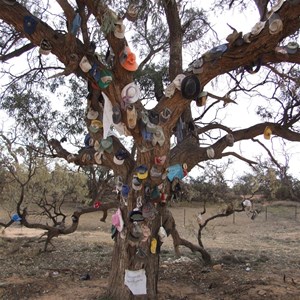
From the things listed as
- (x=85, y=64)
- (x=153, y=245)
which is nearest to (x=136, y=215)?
(x=153, y=245)

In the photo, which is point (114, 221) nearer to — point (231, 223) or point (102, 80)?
point (102, 80)

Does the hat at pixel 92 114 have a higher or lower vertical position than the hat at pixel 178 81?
lower

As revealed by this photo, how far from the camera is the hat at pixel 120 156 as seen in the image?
578cm

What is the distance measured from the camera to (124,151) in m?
5.85

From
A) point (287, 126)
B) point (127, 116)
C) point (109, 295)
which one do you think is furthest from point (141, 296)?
point (287, 126)

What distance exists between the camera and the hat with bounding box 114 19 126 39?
450cm

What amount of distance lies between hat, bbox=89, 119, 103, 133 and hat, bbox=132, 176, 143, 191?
91 centimetres

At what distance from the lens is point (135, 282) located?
5492mm

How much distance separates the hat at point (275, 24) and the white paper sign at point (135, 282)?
11.1ft

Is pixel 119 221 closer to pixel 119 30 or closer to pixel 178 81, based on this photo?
pixel 178 81

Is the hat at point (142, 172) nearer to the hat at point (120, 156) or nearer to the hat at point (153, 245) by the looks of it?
the hat at point (120, 156)

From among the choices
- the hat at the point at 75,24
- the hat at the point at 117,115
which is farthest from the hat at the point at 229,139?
the hat at the point at 75,24

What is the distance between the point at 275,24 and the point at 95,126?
2631 millimetres

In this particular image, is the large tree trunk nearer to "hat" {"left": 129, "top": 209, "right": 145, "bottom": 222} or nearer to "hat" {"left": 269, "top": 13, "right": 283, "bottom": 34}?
"hat" {"left": 129, "top": 209, "right": 145, "bottom": 222}
